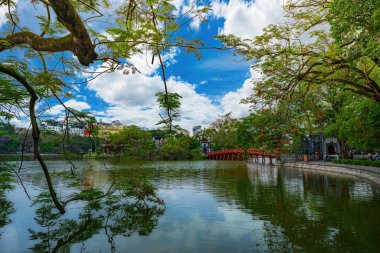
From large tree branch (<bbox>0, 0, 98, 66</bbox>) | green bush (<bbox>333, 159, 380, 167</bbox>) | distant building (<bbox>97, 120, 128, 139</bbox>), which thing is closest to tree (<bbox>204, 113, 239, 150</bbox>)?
distant building (<bbox>97, 120, 128, 139</bbox>)

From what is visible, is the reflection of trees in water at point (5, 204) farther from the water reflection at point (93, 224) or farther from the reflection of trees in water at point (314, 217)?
the reflection of trees in water at point (314, 217)

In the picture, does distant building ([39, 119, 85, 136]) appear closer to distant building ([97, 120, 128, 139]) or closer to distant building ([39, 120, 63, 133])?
distant building ([39, 120, 63, 133])

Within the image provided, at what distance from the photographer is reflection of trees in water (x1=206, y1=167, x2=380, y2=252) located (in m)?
6.59

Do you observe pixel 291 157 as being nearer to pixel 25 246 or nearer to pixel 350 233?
pixel 350 233

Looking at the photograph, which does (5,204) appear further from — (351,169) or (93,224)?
(351,169)

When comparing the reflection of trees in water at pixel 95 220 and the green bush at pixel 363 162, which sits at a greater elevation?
the green bush at pixel 363 162

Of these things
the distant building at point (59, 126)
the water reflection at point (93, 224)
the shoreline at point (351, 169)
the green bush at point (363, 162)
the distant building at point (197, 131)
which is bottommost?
the water reflection at point (93, 224)

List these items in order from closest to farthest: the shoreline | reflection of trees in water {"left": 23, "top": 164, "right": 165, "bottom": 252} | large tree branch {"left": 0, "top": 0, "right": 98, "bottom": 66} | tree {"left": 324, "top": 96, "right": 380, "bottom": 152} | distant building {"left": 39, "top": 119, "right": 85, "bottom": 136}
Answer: large tree branch {"left": 0, "top": 0, "right": 98, "bottom": 66}
distant building {"left": 39, "top": 119, "right": 85, "bottom": 136}
reflection of trees in water {"left": 23, "top": 164, "right": 165, "bottom": 252}
tree {"left": 324, "top": 96, "right": 380, "bottom": 152}
the shoreline

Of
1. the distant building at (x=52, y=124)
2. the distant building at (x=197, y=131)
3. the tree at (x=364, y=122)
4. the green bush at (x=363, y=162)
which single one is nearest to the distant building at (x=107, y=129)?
the distant building at (x=52, y=124)

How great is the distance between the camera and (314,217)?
9.05 meters

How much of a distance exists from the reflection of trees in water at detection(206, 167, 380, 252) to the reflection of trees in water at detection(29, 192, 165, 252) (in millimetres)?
3506

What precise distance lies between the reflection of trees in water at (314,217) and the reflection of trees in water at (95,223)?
3.51 meters

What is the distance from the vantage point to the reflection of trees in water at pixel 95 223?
7.13 meters

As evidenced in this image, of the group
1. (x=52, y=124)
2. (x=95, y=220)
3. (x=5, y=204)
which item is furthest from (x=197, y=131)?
(x=52, y=124)
